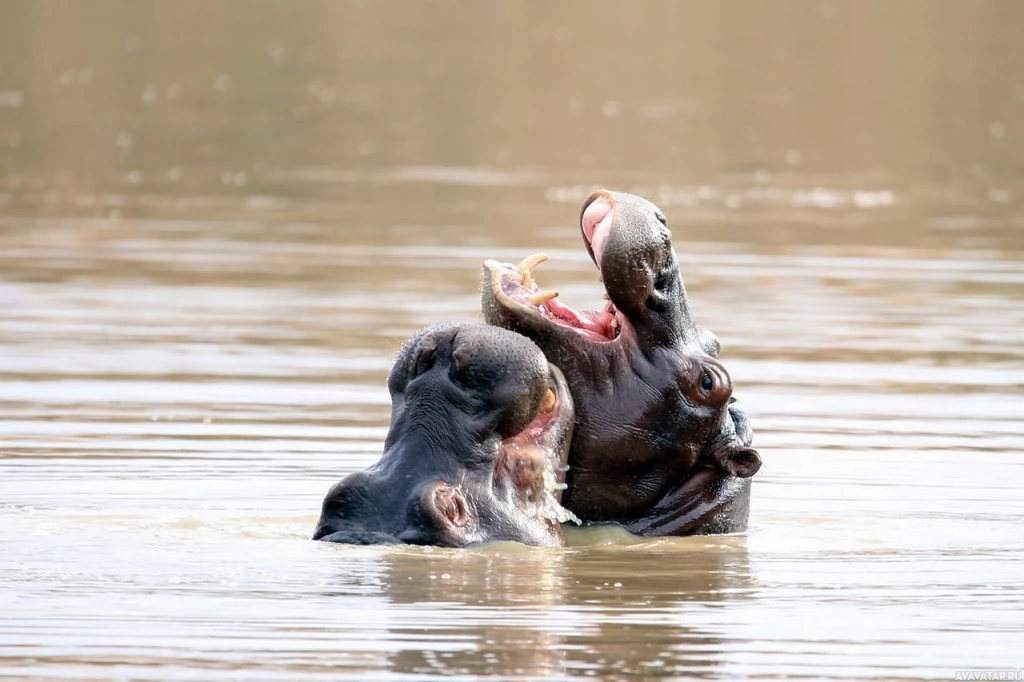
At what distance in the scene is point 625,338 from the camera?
7715mm

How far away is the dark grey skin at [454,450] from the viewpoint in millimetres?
7145

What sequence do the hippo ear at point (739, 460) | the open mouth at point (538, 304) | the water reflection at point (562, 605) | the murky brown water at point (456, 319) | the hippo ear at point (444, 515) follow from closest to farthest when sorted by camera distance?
the water reflection at point (562, 605) < the murky brown water at point (456, 319) < the hippo ear at point (444, 515) < the open mouth at point (538, 304) < the hippo ear at point (739, 460)

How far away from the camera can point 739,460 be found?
25.8ft

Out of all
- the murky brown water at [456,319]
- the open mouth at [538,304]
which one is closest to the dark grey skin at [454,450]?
the murky brown water at [456,319]

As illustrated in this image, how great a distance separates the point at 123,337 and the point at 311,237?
17.0 feet

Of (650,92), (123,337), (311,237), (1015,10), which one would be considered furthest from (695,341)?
(1015,10)

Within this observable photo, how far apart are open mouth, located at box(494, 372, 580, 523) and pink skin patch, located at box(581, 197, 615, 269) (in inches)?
18.7

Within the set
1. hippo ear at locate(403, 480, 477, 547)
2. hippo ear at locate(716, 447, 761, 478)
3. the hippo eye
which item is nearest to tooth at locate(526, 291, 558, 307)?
the hippo eye

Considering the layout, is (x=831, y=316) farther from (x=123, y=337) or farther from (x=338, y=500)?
(x=338, y=500)

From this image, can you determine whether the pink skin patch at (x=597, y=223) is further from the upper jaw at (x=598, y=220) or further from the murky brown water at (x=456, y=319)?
the murky brown water at (x=456, y=319)

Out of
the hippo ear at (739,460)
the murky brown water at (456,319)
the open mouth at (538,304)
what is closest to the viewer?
the murky brown water at (456,319)

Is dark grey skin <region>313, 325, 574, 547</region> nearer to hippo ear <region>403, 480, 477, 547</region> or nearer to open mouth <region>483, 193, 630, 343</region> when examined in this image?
hippo ear <region>403, 480, 477, 547</region>

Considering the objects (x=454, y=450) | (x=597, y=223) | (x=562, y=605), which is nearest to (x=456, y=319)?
(x=597, y=223)

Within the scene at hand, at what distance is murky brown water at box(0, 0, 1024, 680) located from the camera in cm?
654
